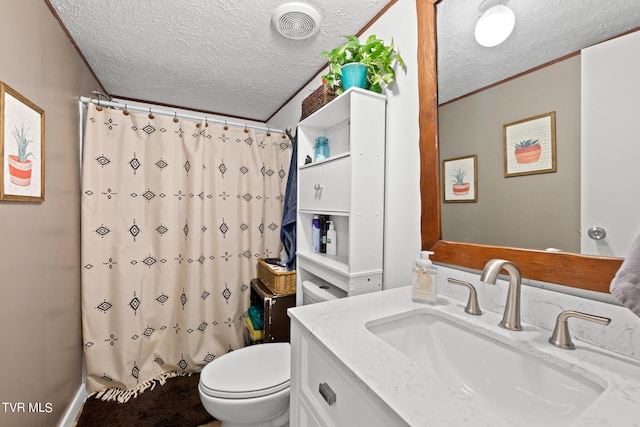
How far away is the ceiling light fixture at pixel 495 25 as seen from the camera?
2.64 ft

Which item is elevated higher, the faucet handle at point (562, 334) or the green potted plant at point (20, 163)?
the green potted plant at point (20, 163)

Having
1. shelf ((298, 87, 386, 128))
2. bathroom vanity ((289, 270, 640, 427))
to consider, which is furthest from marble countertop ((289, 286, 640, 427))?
shelf ((298, 87, 386, 128))

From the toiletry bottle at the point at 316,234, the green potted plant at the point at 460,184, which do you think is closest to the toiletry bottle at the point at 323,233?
the toiletry bottle at the point at 316,234

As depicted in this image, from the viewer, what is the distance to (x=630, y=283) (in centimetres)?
42

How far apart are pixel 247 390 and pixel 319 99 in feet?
4.58

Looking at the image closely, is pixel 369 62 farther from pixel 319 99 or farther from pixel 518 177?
pixel 518 177

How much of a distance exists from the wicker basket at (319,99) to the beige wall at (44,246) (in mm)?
1185

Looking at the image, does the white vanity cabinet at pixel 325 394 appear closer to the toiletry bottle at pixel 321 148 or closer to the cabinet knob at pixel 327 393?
the cabinet knob at pixel 327 393

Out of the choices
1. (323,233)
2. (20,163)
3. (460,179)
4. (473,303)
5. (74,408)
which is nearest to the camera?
(473,303)

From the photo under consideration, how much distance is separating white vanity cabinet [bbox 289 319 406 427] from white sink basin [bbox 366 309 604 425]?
142 millimetres

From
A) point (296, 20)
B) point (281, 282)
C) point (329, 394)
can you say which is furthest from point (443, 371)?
point (296, 20)

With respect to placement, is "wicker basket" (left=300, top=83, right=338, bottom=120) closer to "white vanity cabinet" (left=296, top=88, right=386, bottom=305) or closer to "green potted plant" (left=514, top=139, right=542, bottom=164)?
"white vanity cabinet" (left=296, top=88, right=386, bottom=305)

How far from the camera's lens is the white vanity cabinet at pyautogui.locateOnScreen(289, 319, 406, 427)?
494 mm

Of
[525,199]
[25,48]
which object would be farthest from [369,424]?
[25,48]
